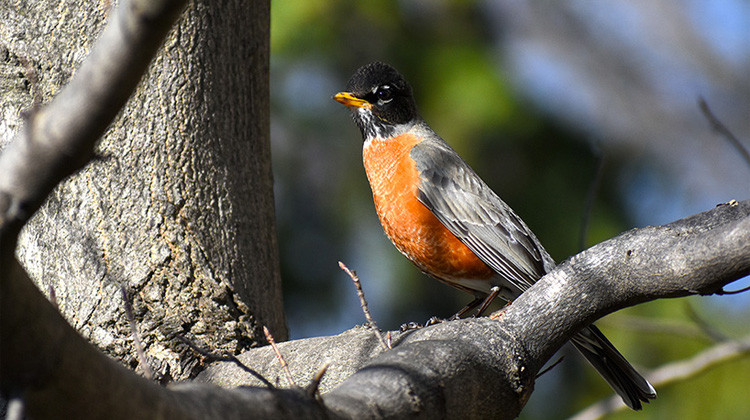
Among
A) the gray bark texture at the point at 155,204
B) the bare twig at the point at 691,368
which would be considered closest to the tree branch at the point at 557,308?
the gray bark texture at the point at 155,204

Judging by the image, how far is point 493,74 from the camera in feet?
18.6

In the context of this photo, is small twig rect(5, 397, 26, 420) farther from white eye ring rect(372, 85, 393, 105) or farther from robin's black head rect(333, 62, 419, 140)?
white eye ring rect(372, 85, 393, 105)

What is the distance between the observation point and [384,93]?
14.2ft

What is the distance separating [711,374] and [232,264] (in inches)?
144

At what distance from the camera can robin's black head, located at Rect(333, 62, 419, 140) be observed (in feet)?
13.8

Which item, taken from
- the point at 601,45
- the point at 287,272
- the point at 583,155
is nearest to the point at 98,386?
the point at 287,272

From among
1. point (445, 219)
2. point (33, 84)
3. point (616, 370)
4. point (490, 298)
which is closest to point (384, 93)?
point (445, 219)

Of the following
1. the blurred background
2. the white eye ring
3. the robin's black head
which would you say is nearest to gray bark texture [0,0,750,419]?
the robin's black head

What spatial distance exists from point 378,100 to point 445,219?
0.96 m

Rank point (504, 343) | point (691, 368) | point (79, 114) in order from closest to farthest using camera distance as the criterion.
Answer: point (79, 114) → point (504, 343) → point (691, 368)

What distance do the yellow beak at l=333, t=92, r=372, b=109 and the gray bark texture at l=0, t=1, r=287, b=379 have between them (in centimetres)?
119

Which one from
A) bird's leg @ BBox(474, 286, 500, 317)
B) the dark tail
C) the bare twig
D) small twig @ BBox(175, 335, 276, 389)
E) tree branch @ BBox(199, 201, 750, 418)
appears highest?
small twig @ BBox(175, 335, 276, 389)

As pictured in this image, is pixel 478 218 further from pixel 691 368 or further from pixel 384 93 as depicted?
pixel 691 368

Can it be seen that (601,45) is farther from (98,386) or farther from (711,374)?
(98,386)
